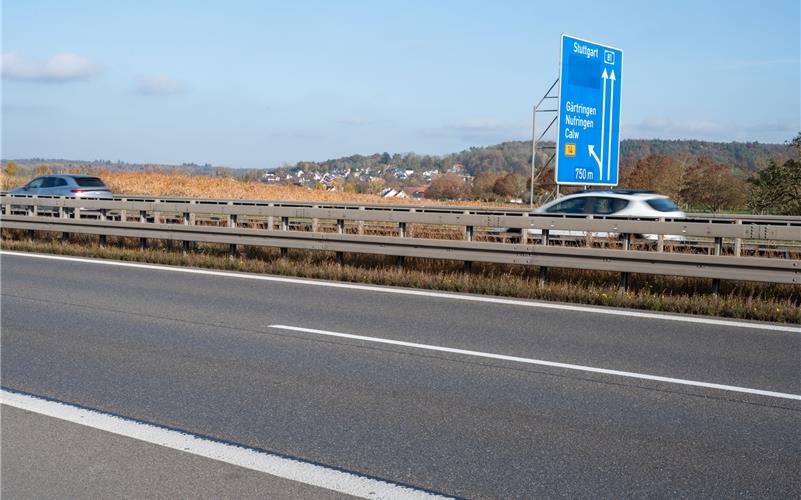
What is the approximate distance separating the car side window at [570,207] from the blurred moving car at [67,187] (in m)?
17.4

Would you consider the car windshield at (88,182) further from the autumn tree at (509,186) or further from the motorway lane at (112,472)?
the autumn tree at (509,186)

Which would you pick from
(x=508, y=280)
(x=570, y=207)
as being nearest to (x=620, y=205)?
(x=570, y=207)

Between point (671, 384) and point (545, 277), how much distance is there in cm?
575

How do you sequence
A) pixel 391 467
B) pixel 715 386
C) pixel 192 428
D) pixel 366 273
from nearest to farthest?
pixel 391 467 → pixel 192 428 → pixel 715 386 → pixel 366 273

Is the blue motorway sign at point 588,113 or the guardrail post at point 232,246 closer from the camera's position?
the guardrail post at point 232,246

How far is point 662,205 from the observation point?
1584 cm

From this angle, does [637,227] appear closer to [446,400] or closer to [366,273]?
[366,273]

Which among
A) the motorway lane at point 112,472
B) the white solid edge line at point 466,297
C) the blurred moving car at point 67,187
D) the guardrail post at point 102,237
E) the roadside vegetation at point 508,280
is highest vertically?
the blurred moving car at point 67,187

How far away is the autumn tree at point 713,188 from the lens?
179 feet

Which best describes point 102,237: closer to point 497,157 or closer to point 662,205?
point 662,205

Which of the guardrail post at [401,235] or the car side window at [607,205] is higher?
the car side window at [607,205]

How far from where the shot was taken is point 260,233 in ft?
51.8

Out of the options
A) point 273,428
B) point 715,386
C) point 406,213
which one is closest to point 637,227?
point 406,213

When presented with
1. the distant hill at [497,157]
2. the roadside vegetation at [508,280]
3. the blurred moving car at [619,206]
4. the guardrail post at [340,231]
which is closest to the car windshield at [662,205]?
the blurred moving car at [619,206]
